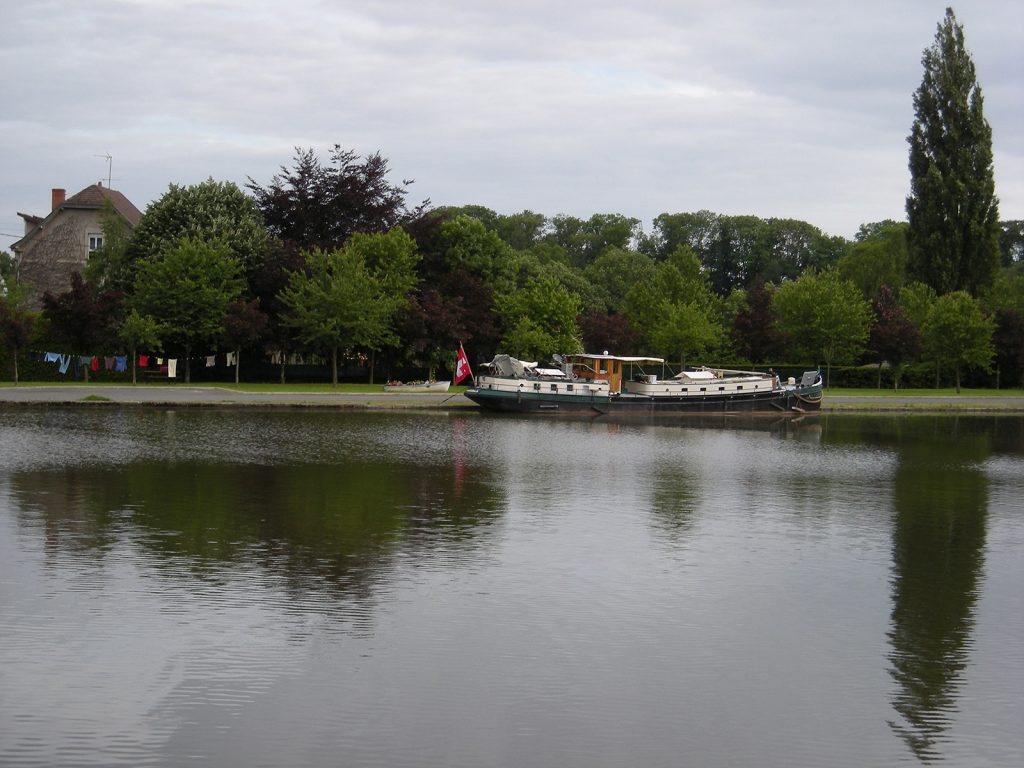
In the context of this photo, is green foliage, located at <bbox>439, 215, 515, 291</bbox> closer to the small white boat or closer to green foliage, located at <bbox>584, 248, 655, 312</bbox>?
the small white boat

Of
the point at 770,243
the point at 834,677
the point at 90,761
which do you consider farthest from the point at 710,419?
the point at 770,243

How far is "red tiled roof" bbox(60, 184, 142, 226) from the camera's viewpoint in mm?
86375

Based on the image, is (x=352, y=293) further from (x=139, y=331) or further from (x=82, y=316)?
(x=82, y=316)

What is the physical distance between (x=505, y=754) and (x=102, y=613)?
6.28 meters

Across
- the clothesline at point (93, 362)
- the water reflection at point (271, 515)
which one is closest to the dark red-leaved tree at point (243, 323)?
the clothesline at point (93, 362)

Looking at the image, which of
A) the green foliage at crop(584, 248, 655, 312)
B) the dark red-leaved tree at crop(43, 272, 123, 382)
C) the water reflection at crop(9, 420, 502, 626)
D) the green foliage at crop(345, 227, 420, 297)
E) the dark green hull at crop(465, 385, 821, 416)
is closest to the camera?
the water reflection at crop(9, 420, 502, 626)

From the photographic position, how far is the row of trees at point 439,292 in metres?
65.5

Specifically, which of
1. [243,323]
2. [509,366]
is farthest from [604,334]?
[243,323]

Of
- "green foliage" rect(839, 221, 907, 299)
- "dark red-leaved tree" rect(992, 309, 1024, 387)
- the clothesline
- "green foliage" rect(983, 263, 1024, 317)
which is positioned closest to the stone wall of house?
the clothesline

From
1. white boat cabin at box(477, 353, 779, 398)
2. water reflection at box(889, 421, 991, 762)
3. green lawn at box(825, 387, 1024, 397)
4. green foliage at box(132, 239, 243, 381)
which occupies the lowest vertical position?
water reflection at box(889, 421, 991, 762)

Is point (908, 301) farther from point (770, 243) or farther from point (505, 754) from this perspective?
point (505, 754)

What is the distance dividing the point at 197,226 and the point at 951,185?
156 feet

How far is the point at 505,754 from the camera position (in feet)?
32.3

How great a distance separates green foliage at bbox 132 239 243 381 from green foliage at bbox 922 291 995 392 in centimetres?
4315
